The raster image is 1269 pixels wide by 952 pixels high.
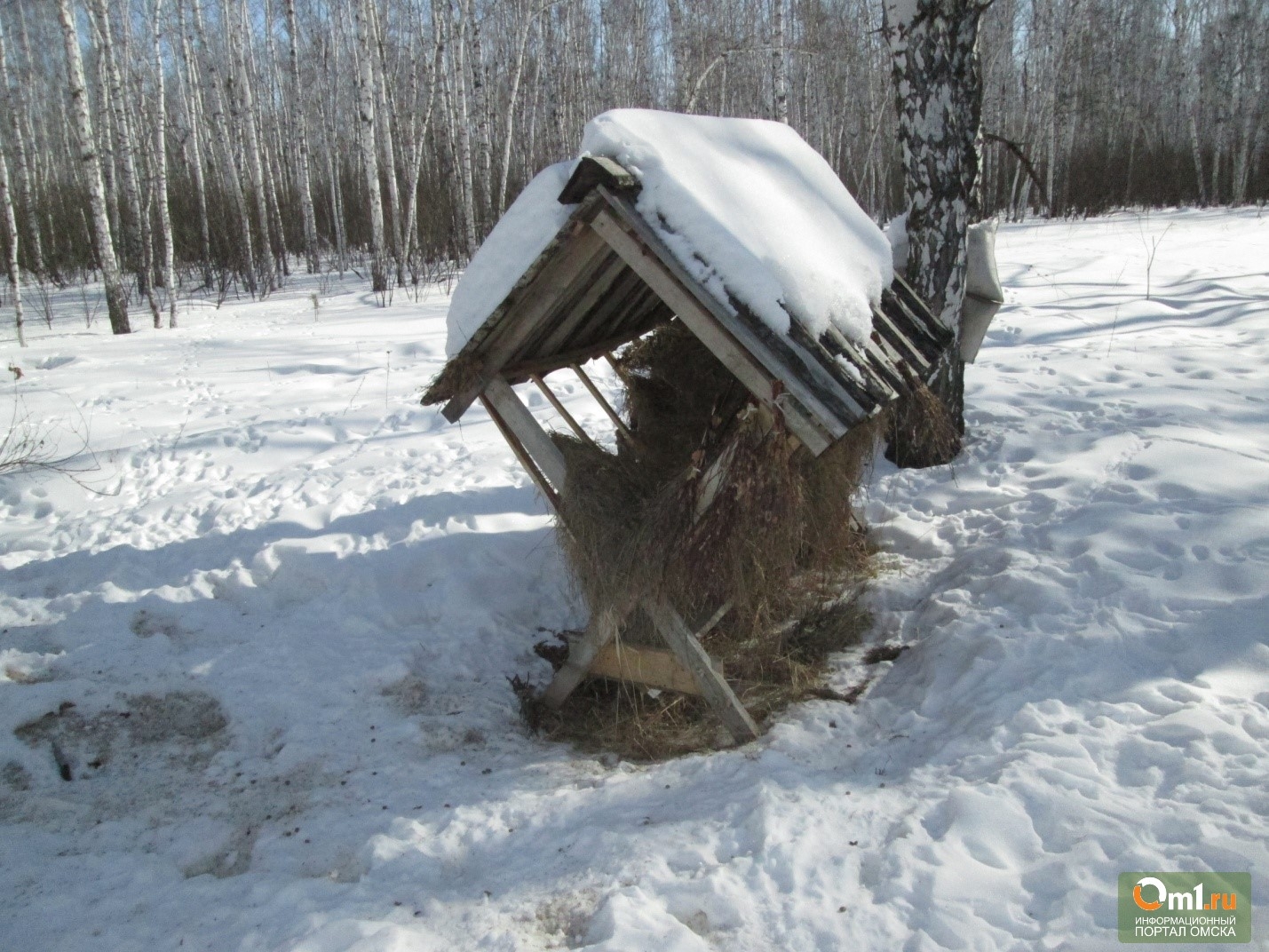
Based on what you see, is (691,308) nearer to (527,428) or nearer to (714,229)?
(714,229)

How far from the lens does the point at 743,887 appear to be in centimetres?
245

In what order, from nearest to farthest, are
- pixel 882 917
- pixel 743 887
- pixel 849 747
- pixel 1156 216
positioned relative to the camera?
pixel 882 917 → pixel 743 887 → pixel 849 747 → pixel 1156 216

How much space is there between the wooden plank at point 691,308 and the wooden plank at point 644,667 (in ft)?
3.85

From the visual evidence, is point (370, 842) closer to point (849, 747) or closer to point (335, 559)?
point (849, 747)

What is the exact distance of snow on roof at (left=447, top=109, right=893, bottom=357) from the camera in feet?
9.14

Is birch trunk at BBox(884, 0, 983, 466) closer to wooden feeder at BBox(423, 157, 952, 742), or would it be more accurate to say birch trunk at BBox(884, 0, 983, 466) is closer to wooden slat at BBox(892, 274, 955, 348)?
wooden slat at BBox(892, 274, 955, 348)

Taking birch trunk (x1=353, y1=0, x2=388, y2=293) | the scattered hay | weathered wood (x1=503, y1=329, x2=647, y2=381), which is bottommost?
the scattered hay

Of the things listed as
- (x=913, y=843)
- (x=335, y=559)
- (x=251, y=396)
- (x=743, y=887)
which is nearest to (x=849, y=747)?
(x=913, y=843)

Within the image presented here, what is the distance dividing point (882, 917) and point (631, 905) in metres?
0.70

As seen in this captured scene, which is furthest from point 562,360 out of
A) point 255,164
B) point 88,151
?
point 255,164

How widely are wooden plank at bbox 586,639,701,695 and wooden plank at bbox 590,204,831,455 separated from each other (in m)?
1.17

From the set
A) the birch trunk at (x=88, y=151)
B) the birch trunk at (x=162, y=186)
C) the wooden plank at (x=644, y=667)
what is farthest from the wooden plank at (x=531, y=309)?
the birch trunk at (x=162, y=186)

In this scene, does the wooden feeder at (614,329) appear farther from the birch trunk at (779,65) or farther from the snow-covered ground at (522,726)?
the birch trunk at (779,65)

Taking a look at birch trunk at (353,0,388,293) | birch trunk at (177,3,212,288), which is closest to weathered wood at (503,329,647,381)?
birch trunk at (353,0,388,293)
